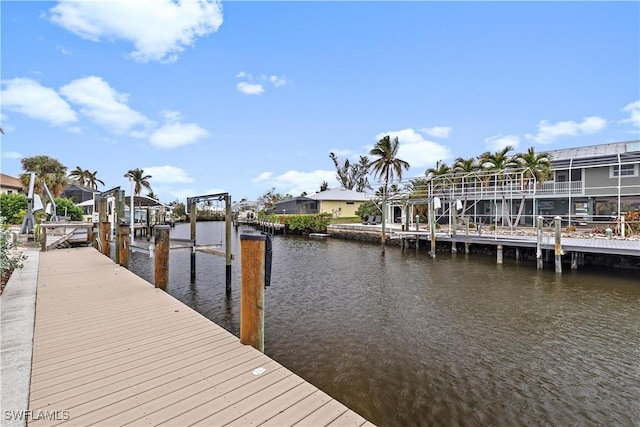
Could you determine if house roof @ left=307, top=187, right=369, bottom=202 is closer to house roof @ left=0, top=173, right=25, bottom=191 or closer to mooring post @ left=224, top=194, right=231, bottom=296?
mooring post @ left=224, top=194, right=231, bottom=296

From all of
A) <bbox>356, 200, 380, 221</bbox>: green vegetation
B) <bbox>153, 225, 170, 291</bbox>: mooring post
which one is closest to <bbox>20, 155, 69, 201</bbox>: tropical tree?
<bbox>153, 225, 170, 291</bbox>: mooring post

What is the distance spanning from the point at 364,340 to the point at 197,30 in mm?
Result: 15771

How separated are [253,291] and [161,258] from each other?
4.36 metres

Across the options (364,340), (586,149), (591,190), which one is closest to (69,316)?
(364,340)

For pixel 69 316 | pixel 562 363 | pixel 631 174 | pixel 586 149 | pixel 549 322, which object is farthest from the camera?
pixel 586 149

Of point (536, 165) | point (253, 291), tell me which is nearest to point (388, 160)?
point (536, 165)

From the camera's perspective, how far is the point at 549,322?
7883 mm

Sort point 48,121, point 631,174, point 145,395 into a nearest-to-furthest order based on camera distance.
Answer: point 145,395, point 48,121, point 631,174

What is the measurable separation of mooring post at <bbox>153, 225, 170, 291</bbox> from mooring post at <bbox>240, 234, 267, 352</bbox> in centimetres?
398

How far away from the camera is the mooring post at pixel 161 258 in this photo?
725 centimetres

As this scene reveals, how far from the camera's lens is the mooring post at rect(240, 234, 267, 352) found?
4145mm

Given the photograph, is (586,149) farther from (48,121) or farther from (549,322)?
(48,121)

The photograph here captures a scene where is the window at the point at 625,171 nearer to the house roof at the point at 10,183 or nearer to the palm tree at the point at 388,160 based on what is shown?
the palm tree at the point at 388,160

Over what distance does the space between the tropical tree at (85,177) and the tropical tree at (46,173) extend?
16314 millimetres
